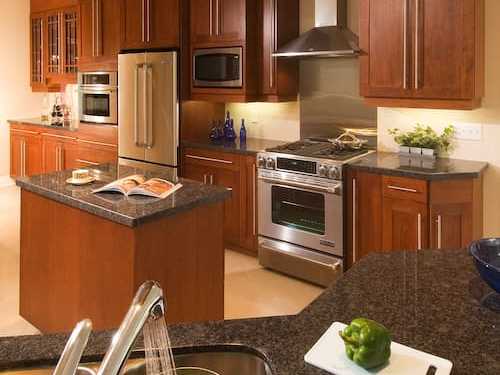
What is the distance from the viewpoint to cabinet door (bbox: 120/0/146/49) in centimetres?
498

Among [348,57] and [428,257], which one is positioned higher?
[348,57]

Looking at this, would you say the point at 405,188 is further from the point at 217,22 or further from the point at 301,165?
the point at 217,22

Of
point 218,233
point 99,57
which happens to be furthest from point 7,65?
point 218,233

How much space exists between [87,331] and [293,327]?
0.62 m

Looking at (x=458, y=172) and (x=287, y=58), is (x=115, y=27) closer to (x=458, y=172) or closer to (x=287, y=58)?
(x=287, y=58)

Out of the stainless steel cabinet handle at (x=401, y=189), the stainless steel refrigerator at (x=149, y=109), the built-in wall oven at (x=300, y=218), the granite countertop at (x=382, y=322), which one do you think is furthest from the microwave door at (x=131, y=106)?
the granite countertop at (x=382, y=322)

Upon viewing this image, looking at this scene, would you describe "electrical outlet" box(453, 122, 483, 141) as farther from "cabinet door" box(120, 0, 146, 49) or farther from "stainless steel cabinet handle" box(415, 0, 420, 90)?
"cabinet door" box(120, 0, 146, 49)

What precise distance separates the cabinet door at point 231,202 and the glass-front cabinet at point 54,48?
3115mm

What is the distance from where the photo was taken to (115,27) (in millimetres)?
5273

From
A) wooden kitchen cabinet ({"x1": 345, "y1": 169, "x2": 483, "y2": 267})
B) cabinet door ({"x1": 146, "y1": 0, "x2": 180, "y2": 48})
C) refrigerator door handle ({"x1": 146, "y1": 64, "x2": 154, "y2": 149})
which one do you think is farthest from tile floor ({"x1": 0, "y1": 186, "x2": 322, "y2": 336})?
cabinet door ({"x1": 146, "y1": 0, "x2": 180, "y2": 48})

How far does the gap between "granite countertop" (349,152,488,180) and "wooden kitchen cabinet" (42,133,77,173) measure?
12.6ft

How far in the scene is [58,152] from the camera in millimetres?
6457

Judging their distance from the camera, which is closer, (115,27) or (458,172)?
(458,172)

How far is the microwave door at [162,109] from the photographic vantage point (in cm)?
472
